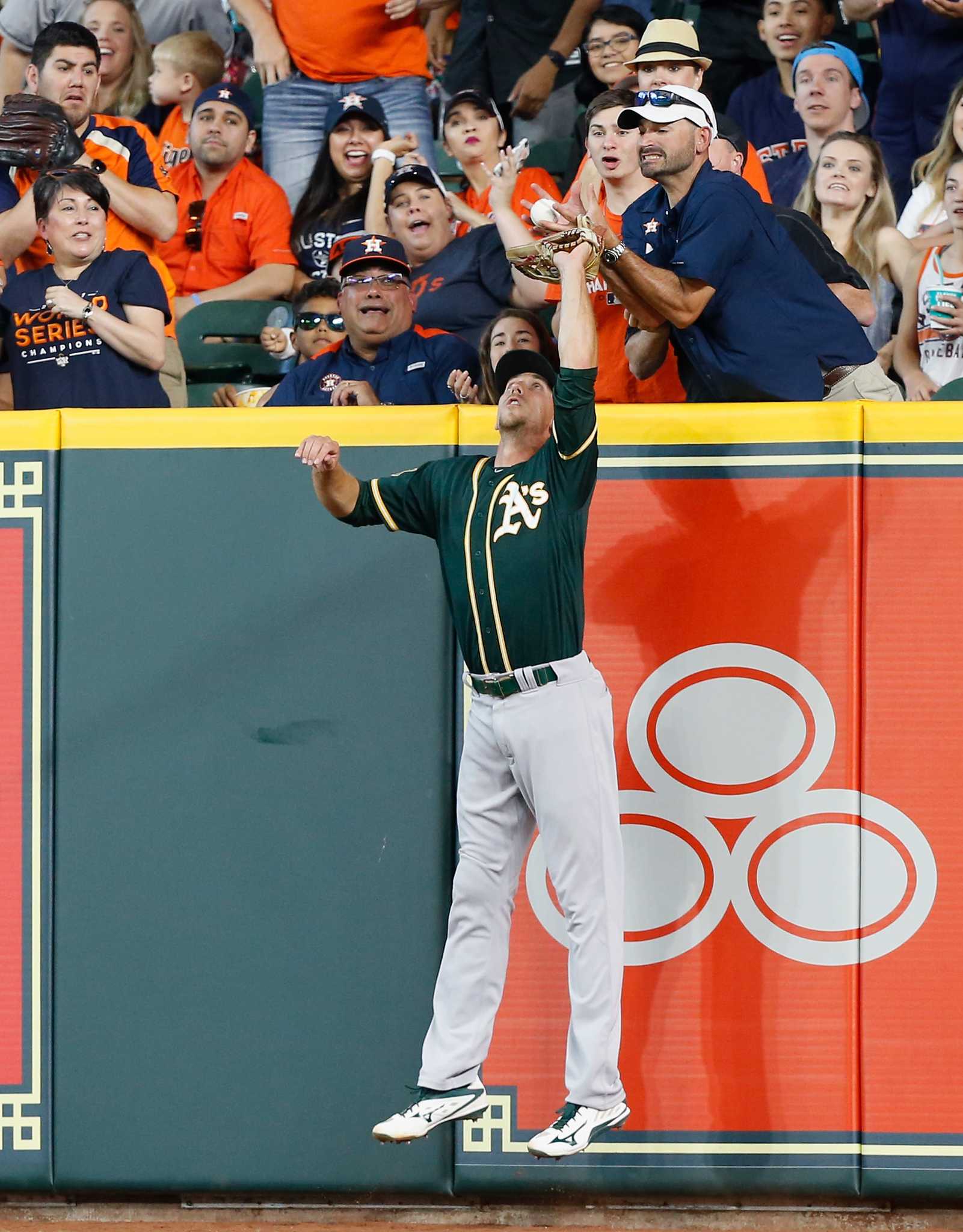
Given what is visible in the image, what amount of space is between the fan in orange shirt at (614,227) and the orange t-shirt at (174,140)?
9.89 ft

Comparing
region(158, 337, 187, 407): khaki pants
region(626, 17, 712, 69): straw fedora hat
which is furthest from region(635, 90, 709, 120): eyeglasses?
region(158, 337, 187, 407): khaki pants

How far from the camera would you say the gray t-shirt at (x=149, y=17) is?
9352mm

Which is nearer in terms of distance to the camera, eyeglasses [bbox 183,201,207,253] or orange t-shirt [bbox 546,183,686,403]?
orange t-shirt [bbox 546,183,686,403]

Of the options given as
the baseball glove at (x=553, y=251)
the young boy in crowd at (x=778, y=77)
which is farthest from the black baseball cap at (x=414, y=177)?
the baseball glove at (x=553, y=251)

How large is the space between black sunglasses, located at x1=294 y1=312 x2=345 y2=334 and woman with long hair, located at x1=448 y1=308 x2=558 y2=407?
1.48 metres

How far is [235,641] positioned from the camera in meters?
5.55

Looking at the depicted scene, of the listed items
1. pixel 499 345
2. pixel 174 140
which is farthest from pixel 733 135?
pixel 174 140

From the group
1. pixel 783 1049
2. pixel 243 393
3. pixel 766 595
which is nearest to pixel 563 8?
pixel 243 393

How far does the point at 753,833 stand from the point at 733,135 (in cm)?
310

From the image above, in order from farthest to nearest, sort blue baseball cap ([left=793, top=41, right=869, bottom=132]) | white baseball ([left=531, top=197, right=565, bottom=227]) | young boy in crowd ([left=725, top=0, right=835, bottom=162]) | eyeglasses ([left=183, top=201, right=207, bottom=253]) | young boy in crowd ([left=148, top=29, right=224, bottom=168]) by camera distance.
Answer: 1. young boy in crowd ([left=148, top=29, right=224, bottom=168])
2. eyeglasses ([left=183, top=201, right=207, bottom=253])
3. young boy in crowd ([left=725, top=0, right=835, bottom=162])
4. blue baseball cap ([left=793, top=41, right=869, bottom=132])
5. white baseball ([left=531, top=197, right=565, bottom=227])

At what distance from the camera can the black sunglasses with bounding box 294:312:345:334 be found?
808 cm

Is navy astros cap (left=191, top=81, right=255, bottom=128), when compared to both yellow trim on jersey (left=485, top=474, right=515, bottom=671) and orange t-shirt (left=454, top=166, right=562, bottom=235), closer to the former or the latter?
orange t-shirt (left=454, top=166, right=562, bottom=235)

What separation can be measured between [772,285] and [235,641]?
81.7 inches

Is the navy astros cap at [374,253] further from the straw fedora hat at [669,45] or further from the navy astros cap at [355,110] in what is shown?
the navy astros cap at [355,110]
